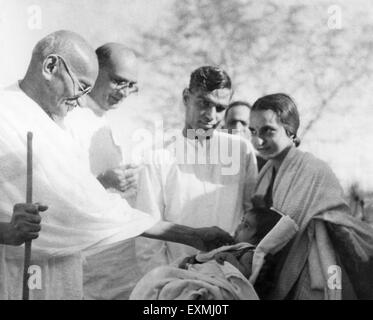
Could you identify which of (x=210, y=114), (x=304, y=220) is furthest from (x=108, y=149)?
(x=304, y=220)

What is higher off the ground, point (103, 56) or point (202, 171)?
point (103, 56)

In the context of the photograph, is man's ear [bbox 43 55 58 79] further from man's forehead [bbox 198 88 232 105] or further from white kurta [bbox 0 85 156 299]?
man's forehead [bbox 198 88 232 105]

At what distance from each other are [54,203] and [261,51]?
5.07ft

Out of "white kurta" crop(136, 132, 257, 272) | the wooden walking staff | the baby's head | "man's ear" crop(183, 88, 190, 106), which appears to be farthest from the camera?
"man's ear" crop(183, 88, 190, 106)

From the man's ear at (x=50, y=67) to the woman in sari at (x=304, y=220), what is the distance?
1.19 m

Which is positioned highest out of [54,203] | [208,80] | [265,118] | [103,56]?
[103,56]

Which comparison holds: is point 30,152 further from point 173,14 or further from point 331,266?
point 331,266

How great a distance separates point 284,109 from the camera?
5.12 m

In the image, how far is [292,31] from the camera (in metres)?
5.28

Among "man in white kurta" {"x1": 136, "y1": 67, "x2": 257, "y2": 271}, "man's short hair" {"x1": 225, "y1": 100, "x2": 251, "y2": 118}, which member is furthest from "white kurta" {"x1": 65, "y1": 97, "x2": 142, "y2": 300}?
"man's short hair" {"x1": 225, "y1": 100, "x2": 251, "y2": 118}

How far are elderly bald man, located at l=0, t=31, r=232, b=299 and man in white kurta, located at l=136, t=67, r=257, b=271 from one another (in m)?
0.09

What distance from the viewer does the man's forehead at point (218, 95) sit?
5125mm

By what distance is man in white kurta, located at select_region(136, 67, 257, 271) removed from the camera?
16.7ft

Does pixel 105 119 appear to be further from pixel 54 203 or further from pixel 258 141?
pixel 258 141
